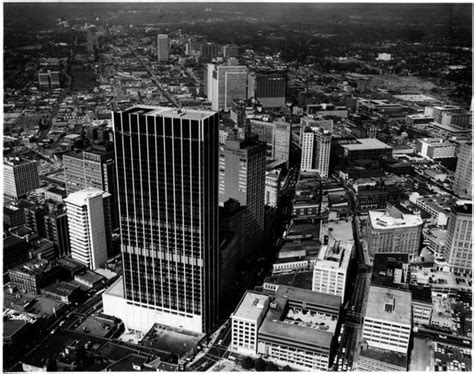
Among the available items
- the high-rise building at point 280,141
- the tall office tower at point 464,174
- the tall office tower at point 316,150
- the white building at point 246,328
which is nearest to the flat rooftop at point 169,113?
the white building at point 246,328

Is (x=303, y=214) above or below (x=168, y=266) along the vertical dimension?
below

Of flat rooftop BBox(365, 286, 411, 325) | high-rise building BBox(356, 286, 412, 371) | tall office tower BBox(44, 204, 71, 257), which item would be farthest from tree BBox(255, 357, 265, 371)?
tall office tower BBox(44, 204, 71, 257)

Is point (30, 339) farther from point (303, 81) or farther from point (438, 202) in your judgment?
point (303, 81)

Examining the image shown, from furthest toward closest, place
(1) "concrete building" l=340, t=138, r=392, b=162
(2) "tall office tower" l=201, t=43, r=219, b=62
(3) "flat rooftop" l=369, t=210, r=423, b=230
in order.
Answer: (1) "concrete building" l=340, t=138, r=392, b=162 → (2) "tall office tower" l=201, t=43, r=219, b=62 → (3) "flat rooftop" l=369, t=210, r=423, b=230

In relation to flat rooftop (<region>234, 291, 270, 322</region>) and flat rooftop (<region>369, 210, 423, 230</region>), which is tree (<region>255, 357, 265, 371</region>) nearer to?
flat rooftop (<region>234, 291, 270, 322</region>)

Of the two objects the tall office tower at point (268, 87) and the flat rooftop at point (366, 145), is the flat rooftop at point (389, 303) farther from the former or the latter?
the tall office tower at point (268, 87)

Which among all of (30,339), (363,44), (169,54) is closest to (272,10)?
(169,54)

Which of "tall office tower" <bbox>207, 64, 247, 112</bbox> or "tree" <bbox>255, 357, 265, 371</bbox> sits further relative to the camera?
"tall office tower" <bbox>207, 64, 247, 112</bbox>
